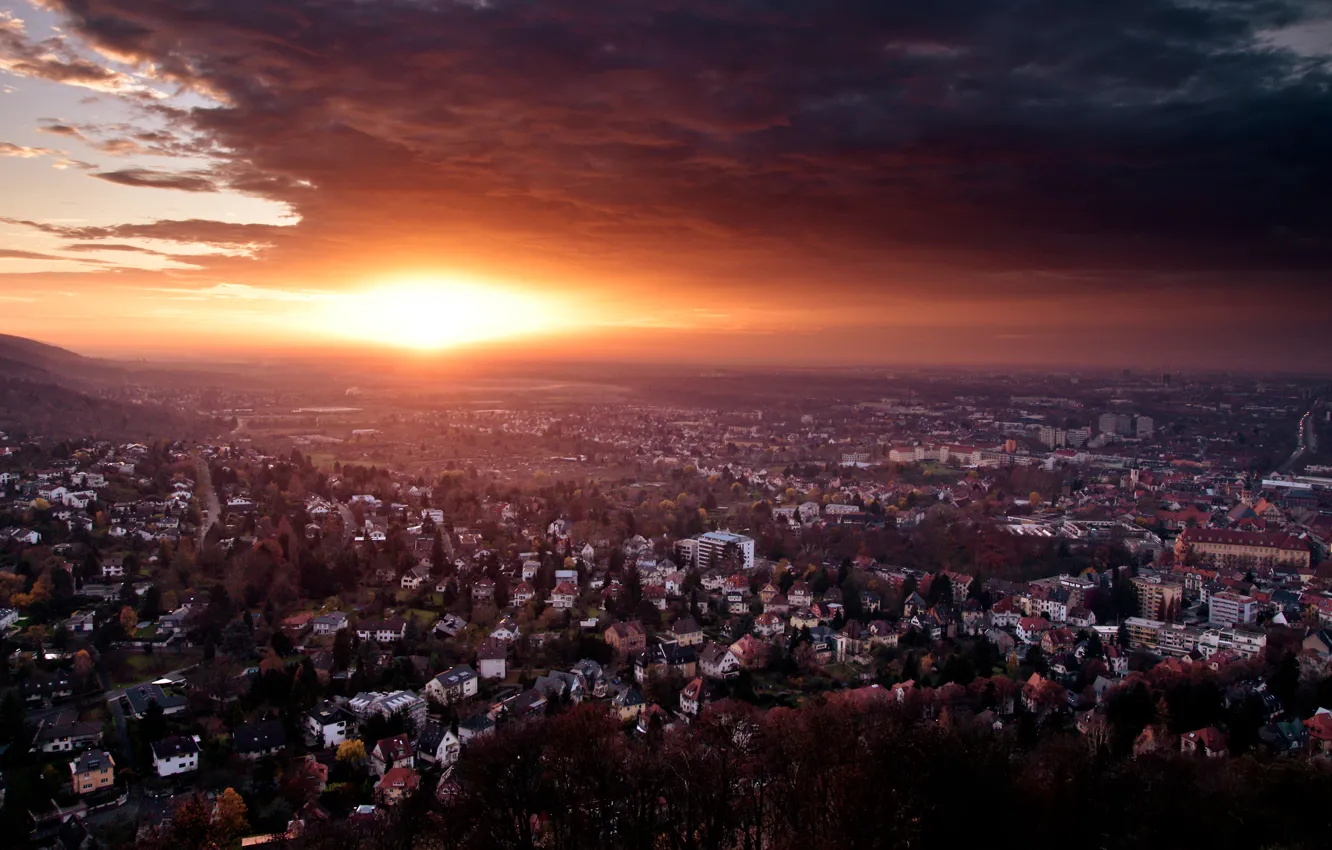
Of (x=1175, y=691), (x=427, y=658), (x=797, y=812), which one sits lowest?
(x=427, y=658)

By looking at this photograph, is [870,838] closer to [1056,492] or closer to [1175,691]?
[1175,691]

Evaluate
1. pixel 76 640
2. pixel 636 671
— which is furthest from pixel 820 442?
pixel 76 640

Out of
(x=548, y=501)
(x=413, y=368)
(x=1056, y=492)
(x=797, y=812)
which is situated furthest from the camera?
(x=413, y=368)

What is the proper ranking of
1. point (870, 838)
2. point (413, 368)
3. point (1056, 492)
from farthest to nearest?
point (413, 368) < point (1056, 492) < point (870, 838)

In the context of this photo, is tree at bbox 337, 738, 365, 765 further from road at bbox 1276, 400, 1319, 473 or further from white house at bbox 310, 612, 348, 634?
road at bbox 1276, 400, 1319, 473

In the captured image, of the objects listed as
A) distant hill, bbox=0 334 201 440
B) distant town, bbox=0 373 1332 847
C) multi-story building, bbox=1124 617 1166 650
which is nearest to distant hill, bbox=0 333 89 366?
distant hill, bbox=0 334 201 440

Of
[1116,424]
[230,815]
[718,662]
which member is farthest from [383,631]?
[1116,424]

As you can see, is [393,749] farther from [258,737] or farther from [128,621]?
[128,621]
